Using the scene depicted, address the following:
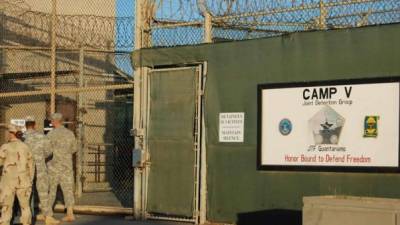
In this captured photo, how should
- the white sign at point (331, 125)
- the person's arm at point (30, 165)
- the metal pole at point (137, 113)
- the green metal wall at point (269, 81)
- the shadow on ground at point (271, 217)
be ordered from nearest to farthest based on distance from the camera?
the white sign at point (331, 125)
the green metal wall at point (269, 81)
the shadow on ground at point (271, 217)
the person's arm at point (30, 165)
the metal pole at point (137, 113)

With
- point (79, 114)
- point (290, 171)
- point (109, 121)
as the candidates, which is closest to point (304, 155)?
point (290, 171)

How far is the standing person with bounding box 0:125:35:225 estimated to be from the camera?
33.8 ft

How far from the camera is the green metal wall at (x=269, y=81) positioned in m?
9.01

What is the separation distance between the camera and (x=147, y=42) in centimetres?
1170

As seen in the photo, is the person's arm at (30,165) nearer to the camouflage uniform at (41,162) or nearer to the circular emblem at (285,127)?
the camouflage uniform at (41,162)

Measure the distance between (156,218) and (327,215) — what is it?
491cm

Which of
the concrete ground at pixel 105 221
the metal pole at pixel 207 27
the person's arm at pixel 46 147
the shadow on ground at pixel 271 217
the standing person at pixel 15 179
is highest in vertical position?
the metal pole at pixel 207 27

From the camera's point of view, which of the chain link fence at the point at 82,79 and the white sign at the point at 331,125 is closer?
the white sign at the point at 331,125

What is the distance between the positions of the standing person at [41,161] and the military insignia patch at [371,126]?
4.89m

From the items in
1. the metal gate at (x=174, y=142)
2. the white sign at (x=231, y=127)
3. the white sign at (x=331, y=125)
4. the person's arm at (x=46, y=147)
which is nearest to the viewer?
the white sign at (x=331, y=125)

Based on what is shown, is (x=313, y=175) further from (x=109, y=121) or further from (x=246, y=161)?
(x=109, y=121)

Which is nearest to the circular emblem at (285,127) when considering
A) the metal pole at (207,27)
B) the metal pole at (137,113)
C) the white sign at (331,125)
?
the white sign at (331,125)

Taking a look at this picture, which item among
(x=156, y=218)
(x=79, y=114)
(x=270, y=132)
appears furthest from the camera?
(x=79, y=114)

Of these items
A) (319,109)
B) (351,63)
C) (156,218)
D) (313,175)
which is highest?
(351,63)
